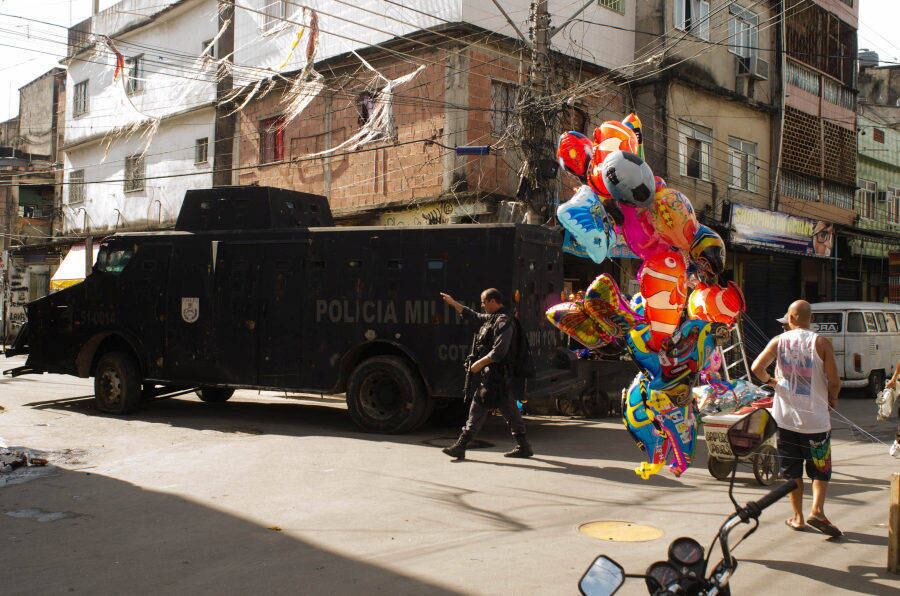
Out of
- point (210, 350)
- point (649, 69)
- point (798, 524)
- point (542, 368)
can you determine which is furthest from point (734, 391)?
point (649, 69)

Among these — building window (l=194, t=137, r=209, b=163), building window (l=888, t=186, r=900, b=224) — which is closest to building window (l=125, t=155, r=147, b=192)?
building window (l=194, t=137, r=209, b=163)

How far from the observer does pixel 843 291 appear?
95.2 feet

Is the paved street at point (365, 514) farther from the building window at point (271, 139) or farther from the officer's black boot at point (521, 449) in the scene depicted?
the building window at point (271, 139)

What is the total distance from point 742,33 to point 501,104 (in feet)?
33.8

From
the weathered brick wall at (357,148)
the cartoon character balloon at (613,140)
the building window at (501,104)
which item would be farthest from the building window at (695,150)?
the cartoon character balloon at (613,140)

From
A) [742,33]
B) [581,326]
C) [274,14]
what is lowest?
[581,326]

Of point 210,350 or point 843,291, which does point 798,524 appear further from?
point 843,291

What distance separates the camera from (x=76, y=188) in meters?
29.4

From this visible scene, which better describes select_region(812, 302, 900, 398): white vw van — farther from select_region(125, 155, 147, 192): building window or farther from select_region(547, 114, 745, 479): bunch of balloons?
select_region(125, 155, 147, 192): building window

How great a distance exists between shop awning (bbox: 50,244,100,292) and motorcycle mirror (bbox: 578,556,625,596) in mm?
26812

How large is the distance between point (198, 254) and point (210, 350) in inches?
55.7

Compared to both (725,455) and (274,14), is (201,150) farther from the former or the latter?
(725,455)

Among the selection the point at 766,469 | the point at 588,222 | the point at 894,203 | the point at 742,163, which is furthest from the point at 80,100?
the point at 894,203

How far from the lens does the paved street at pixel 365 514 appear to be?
16.7 ft
